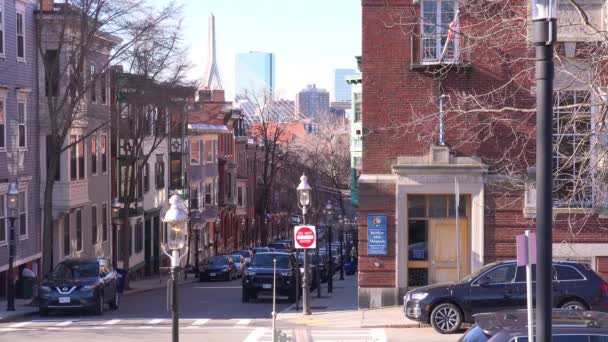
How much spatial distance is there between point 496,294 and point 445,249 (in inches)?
205

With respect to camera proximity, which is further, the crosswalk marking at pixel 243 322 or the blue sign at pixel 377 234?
the blue sign at pixel 377 234

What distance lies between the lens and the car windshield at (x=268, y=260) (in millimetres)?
31828

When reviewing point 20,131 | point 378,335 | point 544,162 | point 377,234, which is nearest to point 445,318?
point 378,335

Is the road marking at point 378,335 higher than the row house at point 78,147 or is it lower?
lower

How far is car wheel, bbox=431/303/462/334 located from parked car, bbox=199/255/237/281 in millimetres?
28813

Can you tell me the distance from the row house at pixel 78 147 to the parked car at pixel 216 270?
467 centimetres

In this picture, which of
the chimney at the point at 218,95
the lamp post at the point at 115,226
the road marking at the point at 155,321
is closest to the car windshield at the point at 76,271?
the road marking at the point at 155,321

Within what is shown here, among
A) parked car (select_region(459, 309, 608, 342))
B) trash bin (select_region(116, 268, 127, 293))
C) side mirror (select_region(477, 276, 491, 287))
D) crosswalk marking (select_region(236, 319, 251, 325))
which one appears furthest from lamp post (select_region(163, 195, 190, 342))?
trash bin (select_region(116, 268, 127, 293))

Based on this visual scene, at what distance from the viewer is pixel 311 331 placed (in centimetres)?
2230

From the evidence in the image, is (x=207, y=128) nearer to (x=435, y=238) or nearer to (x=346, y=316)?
(x=435, y=238)

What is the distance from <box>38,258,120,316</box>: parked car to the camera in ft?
86.8

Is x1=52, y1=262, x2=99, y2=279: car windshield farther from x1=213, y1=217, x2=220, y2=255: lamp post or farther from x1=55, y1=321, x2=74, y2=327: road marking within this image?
x1=213, y1=217, x2=220, y2=255: lamp post

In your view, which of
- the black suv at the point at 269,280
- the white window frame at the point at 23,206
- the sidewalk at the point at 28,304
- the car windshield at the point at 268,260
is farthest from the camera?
the white window frame at the point at 23,206

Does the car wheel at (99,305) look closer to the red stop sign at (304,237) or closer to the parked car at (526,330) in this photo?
the red stop sign at (304,237)
